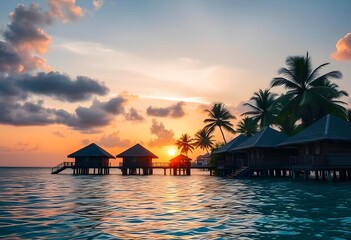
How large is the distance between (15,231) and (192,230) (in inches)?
169

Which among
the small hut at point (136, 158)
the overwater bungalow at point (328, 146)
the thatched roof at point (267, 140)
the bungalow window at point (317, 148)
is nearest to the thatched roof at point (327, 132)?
the overwater bungalow at point (328, 146)

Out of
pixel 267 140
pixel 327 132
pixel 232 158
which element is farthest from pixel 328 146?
pixel 232 158

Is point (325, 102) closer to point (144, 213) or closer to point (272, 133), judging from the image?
point (272, 133)

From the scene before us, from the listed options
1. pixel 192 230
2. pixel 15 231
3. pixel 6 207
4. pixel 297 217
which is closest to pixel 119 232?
pixel 192 230

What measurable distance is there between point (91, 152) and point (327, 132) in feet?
120

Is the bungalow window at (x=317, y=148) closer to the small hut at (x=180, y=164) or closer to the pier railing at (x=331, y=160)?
the pier railing at (x=331, y=160)

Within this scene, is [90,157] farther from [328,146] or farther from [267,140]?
[328,146]

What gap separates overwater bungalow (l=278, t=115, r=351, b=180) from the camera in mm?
26047

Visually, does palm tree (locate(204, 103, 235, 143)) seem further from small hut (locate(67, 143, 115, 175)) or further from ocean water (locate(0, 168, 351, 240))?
ocean water (locate(0, 168, 351, 240))

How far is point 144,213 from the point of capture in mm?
11188

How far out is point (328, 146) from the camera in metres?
27.2

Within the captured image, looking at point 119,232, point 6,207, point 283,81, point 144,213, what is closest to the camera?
point 119,232

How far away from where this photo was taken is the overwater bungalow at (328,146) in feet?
85.5

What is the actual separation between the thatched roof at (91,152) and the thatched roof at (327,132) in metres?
31.7
